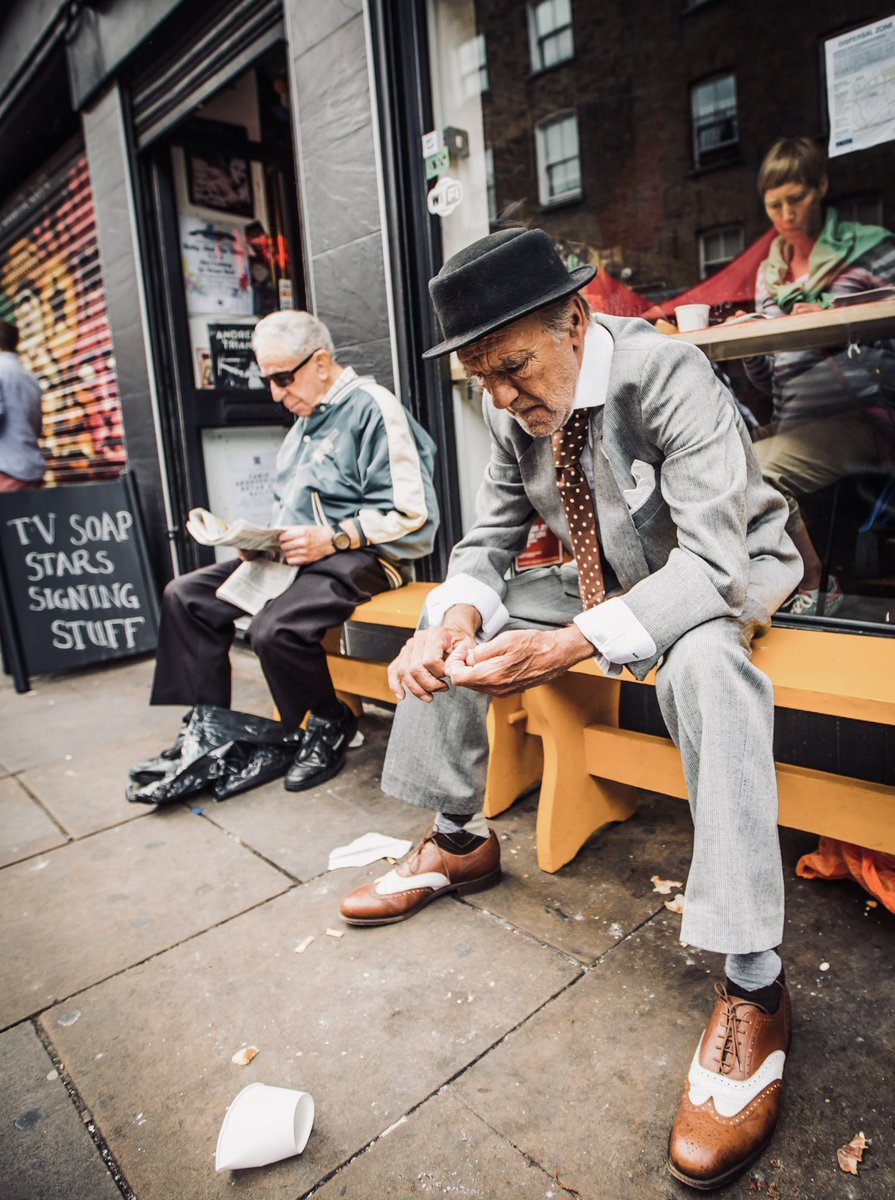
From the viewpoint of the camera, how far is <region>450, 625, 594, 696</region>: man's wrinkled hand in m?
1.64

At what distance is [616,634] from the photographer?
5.23ft

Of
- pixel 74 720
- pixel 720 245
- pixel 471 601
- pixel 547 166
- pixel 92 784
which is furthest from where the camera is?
pixel 720 245

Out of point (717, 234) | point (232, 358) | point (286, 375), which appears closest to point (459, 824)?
point (286, 375)

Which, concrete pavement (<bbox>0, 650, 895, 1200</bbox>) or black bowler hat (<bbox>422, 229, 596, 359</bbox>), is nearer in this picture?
concrete pavement (<bbox>0, 650, 895, 1200</bbox>)

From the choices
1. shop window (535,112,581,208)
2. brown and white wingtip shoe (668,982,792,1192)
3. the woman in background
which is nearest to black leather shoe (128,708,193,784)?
brown and white wingtip shoe (668,982,792,1192)

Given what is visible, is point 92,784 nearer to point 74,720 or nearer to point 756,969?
point 74,720

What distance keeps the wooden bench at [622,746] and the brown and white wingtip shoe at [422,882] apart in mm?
198

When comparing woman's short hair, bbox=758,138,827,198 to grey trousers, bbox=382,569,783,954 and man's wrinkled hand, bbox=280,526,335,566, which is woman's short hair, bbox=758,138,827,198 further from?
grey trousers, bbox=382,569,783,954

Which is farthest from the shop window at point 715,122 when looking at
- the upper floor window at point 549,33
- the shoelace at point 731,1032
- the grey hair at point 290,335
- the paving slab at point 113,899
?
the shoelace at point 731,1032

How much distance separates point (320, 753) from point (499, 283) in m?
1.96

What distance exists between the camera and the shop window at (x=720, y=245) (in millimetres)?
5609

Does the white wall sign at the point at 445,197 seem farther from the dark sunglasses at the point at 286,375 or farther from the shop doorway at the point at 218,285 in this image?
the shop doorway at the point at 218,285

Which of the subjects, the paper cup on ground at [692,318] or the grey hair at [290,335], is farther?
the grey hair at [290,335]

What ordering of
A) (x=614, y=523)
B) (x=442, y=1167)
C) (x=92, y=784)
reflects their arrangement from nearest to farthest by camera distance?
(x=442, y=1167) < (x=614, y=523) < (x=92, y=784)
